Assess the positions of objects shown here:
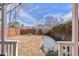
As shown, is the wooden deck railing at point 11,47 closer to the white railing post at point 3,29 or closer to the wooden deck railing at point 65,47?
the white railing post at point 3,29

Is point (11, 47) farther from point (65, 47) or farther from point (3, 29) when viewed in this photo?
point (65, 47)

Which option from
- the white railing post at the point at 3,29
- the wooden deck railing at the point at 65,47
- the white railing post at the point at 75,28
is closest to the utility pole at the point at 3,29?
the white railing post at the point at 3,29

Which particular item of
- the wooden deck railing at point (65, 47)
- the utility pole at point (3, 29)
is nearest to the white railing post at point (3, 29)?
the utility pole at point (3, 29)

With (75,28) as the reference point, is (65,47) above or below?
below

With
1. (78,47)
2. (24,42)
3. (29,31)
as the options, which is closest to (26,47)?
(24,42)

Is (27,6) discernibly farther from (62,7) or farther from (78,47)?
(78,47)

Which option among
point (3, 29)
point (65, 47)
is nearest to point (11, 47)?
point (3, 29)

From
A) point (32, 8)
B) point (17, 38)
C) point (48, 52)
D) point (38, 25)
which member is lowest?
point (48, 52)

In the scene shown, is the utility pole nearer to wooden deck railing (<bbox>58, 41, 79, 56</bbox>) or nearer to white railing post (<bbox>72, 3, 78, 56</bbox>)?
wooden deck railing (<bbox>58, 41, 79, 56</bbox>)

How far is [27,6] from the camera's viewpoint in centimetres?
423

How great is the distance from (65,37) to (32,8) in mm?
1014

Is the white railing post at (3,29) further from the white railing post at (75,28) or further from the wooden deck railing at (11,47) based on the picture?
the white railing post at (75,28)

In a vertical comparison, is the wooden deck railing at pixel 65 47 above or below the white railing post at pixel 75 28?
below

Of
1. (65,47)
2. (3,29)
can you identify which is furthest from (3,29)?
(65,47)
